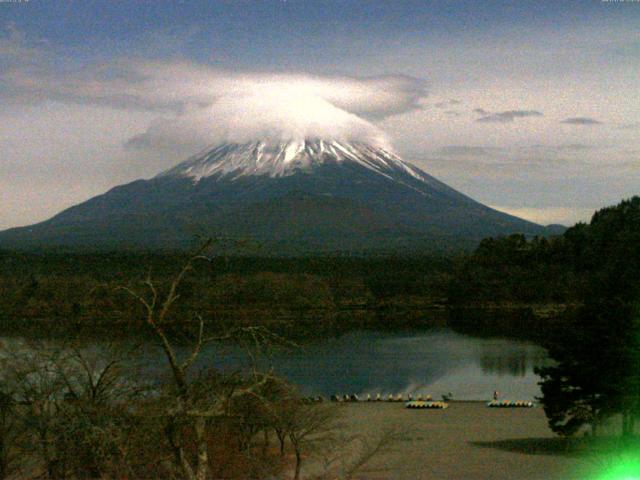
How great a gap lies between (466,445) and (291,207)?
10302 centimetres

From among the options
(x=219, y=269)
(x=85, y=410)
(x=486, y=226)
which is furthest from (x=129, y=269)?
(x=486, y=226)

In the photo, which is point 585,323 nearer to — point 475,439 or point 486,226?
point 475,439

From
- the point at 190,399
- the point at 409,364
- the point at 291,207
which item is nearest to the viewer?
the point at 190,399

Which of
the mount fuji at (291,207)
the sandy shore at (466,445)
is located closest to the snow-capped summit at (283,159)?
the mount fuji at (291,207)

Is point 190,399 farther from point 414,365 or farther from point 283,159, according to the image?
point 283,159

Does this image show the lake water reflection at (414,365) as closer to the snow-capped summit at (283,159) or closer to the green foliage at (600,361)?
the green foliage at (600,361)

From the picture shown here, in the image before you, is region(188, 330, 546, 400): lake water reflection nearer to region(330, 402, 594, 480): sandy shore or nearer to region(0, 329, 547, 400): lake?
region(0, 329, 547, 400): lake

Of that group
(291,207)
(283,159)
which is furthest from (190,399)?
(283,159)

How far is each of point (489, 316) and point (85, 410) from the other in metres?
45.9

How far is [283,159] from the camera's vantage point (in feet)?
458

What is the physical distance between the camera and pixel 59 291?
5000 centimetres

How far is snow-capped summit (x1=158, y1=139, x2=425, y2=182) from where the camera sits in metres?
136

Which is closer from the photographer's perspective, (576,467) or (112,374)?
(112,374)

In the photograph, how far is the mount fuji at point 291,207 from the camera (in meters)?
105
